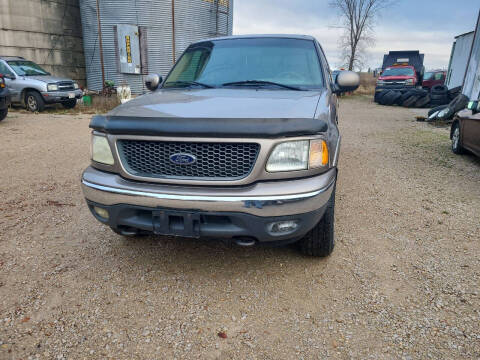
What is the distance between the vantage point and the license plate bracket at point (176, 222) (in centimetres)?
197

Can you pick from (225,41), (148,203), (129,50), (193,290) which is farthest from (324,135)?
(129,50)

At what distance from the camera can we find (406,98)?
52.4ft

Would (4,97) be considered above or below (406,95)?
below

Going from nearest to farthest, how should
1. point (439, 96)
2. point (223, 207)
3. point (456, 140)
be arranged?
point (223, 207)
point (456, 140)
point (439, 96)

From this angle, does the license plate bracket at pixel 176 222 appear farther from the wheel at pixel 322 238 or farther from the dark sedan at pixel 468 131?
the dark sedan at pixel 468 131

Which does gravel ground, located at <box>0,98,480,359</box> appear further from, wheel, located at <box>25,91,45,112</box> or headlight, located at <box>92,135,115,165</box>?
wheel, located at <box>25,91,45,112</box>

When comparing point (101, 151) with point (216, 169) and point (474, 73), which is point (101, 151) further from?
point (474, 73)

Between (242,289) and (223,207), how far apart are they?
738 mm

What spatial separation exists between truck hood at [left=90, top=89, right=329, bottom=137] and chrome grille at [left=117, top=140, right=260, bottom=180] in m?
0.09

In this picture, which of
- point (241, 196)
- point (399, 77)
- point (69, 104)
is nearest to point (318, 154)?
point (241, 196)

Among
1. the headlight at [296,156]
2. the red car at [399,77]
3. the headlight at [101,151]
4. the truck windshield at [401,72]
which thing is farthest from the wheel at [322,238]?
the truck windshield at [401,72]

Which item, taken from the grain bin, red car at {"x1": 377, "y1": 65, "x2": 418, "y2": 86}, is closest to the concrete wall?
the grain bin

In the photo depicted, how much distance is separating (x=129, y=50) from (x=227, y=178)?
13.8 m

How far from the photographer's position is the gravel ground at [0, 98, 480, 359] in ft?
6.09
